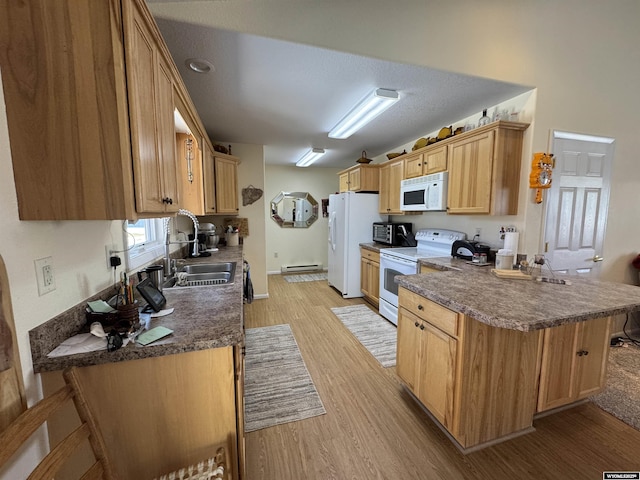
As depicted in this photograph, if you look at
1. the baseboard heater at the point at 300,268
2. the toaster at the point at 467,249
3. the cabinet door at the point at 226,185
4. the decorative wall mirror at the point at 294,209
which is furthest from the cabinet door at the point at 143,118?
the baseboard heater at the point at 300,268

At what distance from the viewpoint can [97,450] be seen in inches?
32.1

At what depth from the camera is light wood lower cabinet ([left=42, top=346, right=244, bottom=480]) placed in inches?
37.8

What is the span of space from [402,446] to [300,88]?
274 cm

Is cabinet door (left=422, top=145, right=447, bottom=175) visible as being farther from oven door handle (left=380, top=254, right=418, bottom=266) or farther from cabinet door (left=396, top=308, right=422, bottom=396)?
cabinet door (left=396, top=308, right=422, bottom=396)

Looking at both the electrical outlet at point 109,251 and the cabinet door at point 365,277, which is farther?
the cabinet door at point 365,277

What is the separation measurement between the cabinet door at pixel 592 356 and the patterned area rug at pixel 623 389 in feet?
0.67

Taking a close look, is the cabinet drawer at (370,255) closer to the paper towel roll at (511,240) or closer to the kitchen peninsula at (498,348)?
the paper towel roll at (511,240)

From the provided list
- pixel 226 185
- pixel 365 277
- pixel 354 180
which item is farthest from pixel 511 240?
pixel 226 185

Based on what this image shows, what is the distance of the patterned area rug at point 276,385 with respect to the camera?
1838 mm

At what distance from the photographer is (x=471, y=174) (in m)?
2.53

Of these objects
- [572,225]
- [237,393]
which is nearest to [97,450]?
[237,393]

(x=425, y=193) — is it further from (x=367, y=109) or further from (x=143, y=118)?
(x=143, y=118)

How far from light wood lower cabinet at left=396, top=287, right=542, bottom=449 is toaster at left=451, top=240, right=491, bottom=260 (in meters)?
1.11

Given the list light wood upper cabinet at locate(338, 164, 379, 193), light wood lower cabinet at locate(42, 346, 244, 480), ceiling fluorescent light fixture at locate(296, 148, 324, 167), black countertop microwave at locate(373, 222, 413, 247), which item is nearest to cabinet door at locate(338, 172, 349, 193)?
light wood upper cabinet at locate(338, 164, 379, 193)
